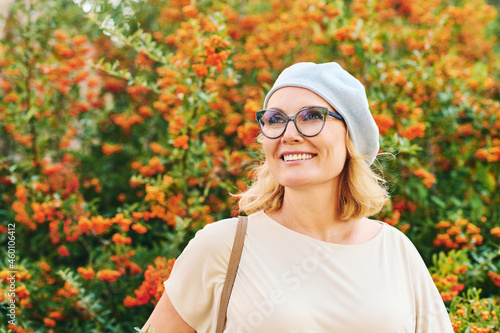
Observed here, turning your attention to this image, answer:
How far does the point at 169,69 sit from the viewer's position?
283 centimetres

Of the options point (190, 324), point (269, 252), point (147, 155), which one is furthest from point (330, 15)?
point (190, 324)

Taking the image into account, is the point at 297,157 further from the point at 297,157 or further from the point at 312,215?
the point at 312,215

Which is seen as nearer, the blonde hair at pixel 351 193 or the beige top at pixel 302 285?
the beige top at pixel 302 285

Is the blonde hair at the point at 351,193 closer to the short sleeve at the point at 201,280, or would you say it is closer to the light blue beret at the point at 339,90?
the light blue beret at the point at 339,90

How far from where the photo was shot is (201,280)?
154cm

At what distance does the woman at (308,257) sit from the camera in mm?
1448

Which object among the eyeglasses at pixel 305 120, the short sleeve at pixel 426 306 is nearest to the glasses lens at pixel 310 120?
the eyeglasses at pixel 305 120

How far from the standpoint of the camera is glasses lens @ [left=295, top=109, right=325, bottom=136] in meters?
1.51

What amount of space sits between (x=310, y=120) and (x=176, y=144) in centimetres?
125

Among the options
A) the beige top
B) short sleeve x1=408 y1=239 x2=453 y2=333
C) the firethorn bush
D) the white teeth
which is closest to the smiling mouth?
the white teeth

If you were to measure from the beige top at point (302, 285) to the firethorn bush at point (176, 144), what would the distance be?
1.98 ft

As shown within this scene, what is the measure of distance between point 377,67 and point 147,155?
Answer: 6.35ft

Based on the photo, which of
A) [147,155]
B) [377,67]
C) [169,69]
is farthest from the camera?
[147,155]

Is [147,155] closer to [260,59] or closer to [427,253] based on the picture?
[260,59]
